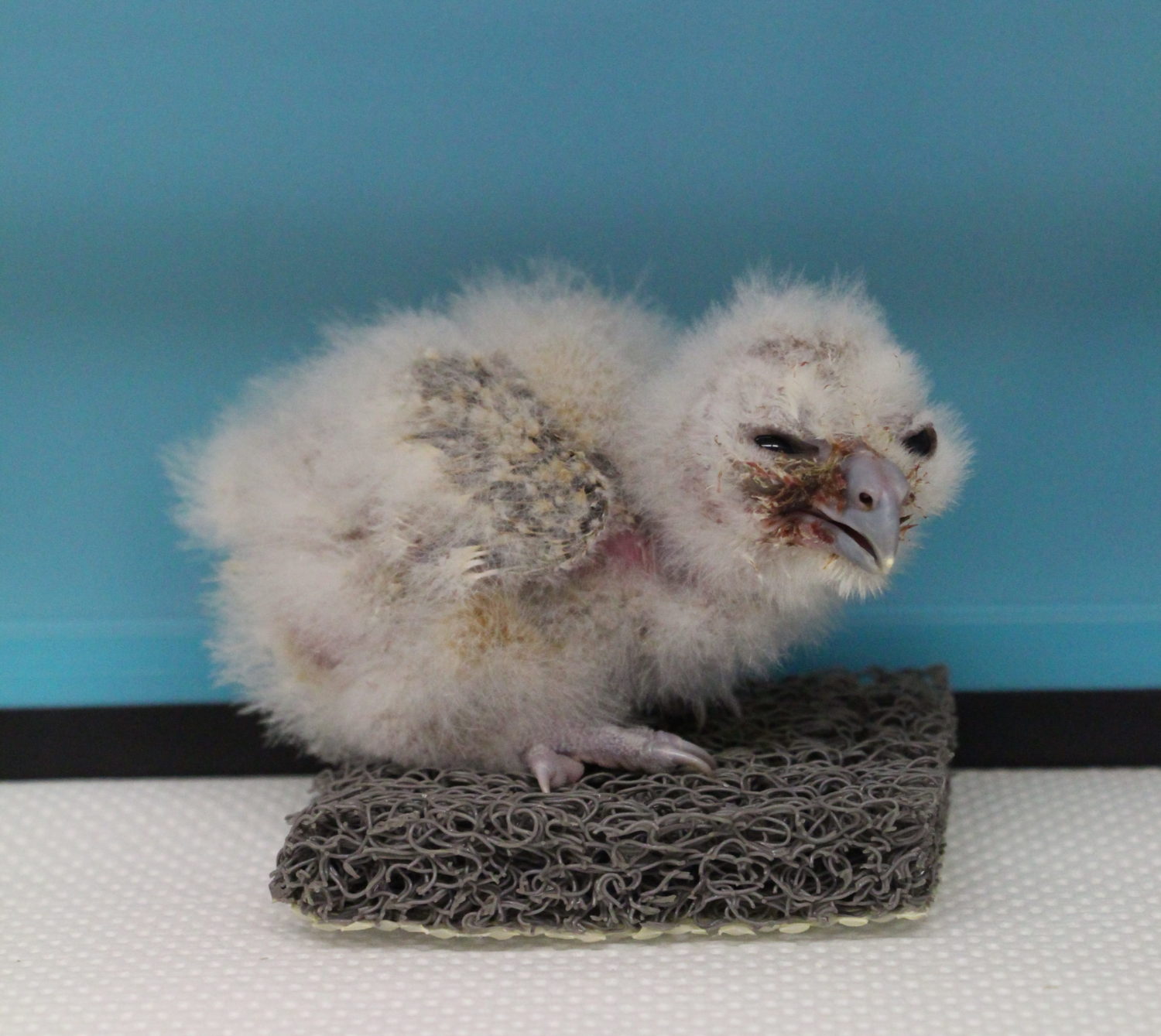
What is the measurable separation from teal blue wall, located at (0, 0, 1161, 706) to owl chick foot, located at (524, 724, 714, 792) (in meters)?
0.53

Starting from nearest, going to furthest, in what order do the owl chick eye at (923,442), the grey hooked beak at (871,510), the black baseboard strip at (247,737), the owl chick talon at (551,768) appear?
the grey hooked beak at (871,510) < the owl chick eye at (923,442) < the owl chick talon at (551,768) < the black baseboard strip at (247,737)

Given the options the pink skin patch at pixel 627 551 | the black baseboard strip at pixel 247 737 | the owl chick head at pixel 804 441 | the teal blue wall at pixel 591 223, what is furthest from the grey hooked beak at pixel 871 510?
the black baseboard strip at pixel 247 737

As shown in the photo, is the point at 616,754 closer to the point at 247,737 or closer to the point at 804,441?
the point at 804,441

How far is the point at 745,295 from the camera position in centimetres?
135

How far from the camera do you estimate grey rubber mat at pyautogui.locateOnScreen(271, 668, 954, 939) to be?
1254mm

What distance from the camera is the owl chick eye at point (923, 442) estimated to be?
1.25 metres

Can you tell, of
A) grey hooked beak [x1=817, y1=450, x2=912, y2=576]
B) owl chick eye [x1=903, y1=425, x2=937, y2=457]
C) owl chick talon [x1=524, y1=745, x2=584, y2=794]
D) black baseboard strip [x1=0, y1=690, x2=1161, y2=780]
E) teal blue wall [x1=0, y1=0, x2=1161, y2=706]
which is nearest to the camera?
grey hooked beak [x1=817, y1=450, x2=912, y2=576]

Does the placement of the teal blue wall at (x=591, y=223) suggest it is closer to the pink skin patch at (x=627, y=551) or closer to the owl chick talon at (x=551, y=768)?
the pink skin patch at (x=627, y=551)

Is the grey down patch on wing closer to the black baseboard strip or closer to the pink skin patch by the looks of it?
the pink skin patch

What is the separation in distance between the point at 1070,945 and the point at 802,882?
1.00 feet

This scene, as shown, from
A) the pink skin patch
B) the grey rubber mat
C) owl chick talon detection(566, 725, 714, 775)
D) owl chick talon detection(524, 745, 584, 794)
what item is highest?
the pink skin patch

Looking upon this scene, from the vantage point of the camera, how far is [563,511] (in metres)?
1.27

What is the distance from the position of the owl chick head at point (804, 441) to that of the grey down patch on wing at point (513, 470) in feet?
0.35

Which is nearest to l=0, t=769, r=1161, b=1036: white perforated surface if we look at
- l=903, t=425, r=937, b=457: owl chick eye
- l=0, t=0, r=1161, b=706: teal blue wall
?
l=0, t=0, r=1161, b=706: teal blue wall
